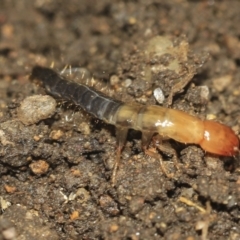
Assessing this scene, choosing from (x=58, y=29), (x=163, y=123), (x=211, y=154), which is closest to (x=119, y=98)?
(x=163, y=123)

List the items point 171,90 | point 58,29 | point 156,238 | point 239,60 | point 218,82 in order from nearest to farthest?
point 156,238 < point 171,90 < point 218,82 < point 239,60 < point 58,29

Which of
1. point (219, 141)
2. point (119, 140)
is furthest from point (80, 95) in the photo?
point (219, 141)

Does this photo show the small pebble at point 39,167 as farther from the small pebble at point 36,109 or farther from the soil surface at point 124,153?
the small pebble at point 36,109

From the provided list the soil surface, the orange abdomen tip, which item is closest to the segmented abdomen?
the soil surface

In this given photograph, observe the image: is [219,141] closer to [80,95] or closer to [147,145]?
[147,145]

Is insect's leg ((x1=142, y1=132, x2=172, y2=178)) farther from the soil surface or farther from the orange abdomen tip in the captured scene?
the orange abdomen tip

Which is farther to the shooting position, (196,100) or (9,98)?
(9,98)

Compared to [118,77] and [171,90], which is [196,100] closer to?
[171,90]
